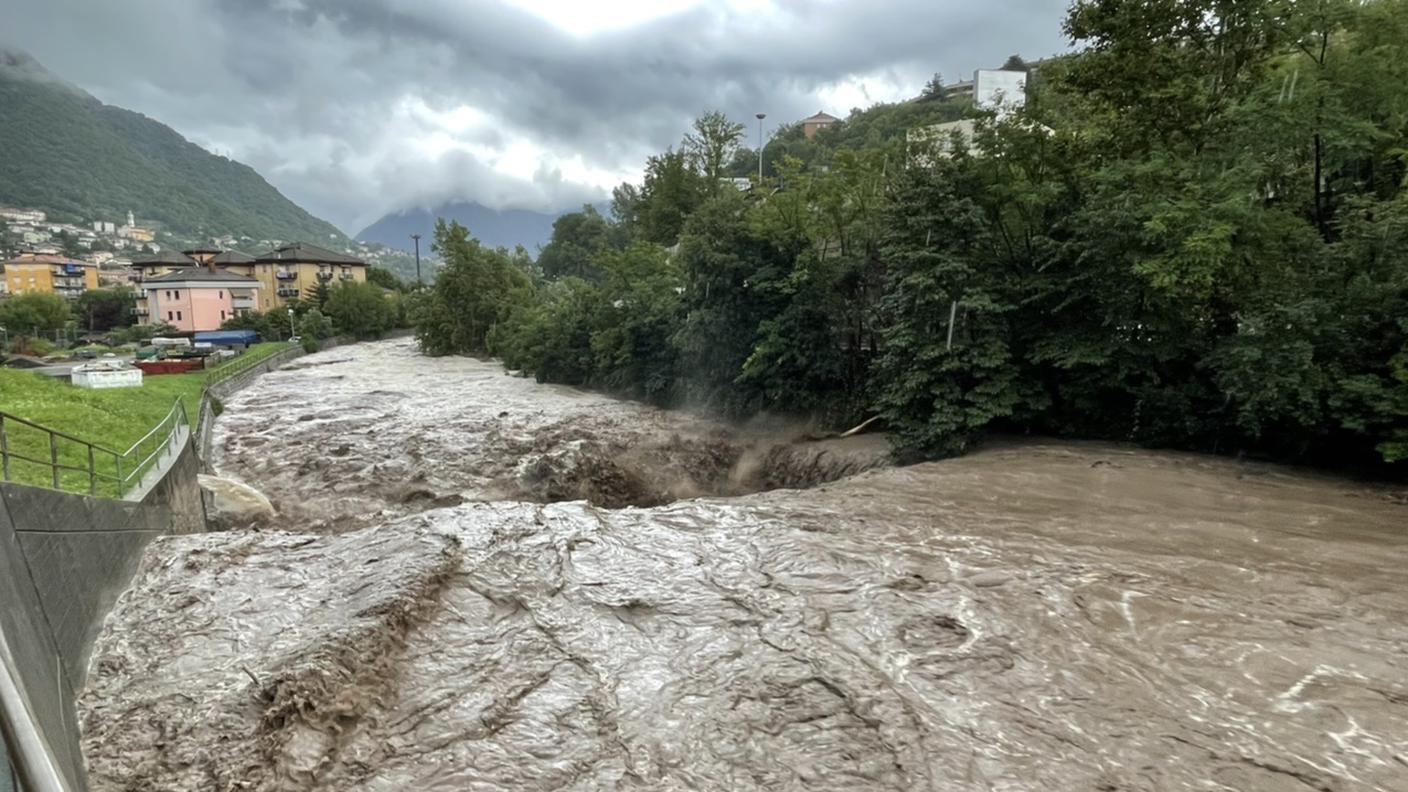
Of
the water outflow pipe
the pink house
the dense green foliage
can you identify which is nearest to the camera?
the water outflow pipe

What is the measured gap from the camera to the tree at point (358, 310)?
231 feet

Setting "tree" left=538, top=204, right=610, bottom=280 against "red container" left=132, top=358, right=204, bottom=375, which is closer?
"red container" left=132, top=358, right=204, bottom=375

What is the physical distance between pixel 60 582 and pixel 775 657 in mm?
7429

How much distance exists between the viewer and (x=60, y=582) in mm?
7383

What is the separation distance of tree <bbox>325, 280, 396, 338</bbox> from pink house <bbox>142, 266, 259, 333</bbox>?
7.80 meters

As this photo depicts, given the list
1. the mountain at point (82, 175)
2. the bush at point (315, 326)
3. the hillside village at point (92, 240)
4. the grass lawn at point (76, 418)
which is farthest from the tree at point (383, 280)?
the grass lawn at point (76, 418)

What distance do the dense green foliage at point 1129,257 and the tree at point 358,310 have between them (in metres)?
56.4

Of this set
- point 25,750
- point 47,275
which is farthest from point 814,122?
point 25,750

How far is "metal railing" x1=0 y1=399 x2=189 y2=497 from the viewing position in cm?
996

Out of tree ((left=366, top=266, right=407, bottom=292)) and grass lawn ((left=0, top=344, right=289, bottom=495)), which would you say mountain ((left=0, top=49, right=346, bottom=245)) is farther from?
grass lawn ((left=0, top=344, right=289, bottom=495))

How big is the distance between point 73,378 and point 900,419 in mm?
26752

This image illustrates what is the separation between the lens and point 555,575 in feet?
32.7

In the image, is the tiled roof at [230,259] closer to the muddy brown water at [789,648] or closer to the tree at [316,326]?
the tree at [316,326]

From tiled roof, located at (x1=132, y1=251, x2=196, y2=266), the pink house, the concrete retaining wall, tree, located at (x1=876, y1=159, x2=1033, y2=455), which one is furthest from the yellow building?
tree, located at (x1=876, y1=159, x2=1033, y2=455)
